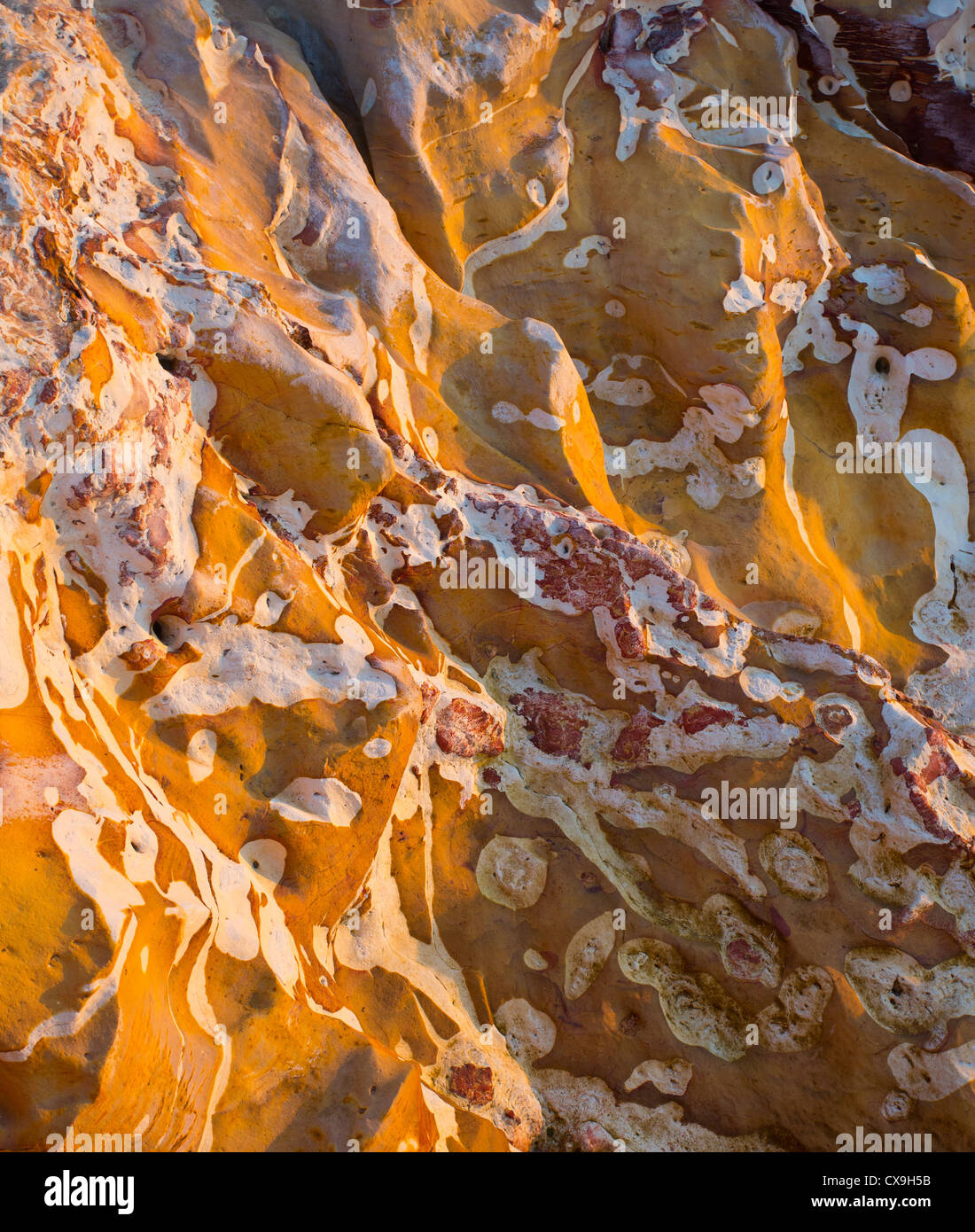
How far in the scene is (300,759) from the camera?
161 inches

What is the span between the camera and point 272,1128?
142 inches

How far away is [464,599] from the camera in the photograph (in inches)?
193

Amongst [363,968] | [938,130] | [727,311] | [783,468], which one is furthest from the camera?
[938,130]

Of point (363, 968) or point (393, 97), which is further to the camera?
point (393, 97)

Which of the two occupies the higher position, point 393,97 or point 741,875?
point 393,97

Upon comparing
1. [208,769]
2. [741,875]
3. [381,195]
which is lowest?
[741,875]

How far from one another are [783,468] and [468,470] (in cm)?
273

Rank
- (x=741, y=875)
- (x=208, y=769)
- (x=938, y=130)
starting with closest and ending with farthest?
(x=208, y=769)
(x=741, y=875)
(x=938, y=130)

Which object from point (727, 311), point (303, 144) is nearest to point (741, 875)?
point (727, 311)

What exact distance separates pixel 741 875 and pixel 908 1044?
1176 mm

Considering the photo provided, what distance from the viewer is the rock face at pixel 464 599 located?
3.51m

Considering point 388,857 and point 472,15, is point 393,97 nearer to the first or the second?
Answer: point 472,15

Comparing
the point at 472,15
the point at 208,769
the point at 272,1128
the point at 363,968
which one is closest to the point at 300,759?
the point at 208,769

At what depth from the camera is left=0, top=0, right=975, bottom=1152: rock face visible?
3508 millimetres
